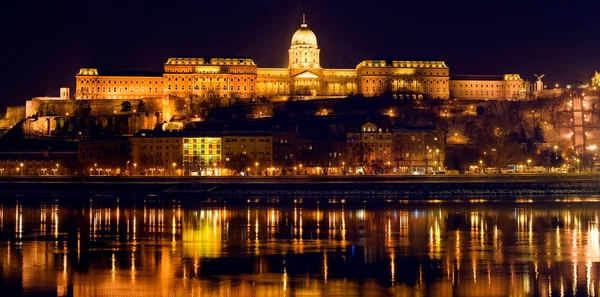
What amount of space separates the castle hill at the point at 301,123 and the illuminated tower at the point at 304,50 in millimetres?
128

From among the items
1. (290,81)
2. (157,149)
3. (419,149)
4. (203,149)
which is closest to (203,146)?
(203,149)

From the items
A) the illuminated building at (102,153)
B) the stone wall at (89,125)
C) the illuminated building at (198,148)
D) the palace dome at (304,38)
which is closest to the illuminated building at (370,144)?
the illuminated building at (198,148)

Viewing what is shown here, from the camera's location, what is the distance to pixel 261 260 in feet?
102

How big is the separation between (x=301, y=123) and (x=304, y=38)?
26.8 meters

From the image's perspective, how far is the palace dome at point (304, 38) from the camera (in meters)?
115

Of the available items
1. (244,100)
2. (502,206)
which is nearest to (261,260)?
(502,206)

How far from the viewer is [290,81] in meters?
108

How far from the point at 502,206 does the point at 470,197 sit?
7415mm

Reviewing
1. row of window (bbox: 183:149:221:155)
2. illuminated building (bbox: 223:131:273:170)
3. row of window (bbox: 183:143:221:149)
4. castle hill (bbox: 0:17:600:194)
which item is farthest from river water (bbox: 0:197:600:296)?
row of window (bbox: 183:143:221:149)

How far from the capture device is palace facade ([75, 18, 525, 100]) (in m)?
103

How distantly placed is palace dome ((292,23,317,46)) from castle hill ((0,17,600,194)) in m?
0.13

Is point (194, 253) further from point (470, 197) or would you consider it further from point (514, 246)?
point (470, 197)

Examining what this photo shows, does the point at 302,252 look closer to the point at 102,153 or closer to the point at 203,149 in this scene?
the point at 203,149

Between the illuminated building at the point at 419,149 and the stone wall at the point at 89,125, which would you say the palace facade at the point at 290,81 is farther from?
the illuminated building at the point at 419,149
